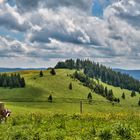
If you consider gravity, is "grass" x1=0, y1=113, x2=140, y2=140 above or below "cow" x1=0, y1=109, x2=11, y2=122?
above

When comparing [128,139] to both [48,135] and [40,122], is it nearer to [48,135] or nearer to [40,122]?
[48,135]

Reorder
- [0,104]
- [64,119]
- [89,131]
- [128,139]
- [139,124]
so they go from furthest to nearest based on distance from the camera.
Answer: [0,104], [64,119], [139,124], [89,131], [128,139]

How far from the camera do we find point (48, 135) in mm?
24891

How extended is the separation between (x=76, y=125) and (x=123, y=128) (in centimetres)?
686

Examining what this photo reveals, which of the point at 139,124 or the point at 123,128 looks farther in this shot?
the point at 139,124

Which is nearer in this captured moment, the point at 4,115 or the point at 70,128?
the point at 70,128

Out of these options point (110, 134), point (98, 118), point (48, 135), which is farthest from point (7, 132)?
point (98, 118)

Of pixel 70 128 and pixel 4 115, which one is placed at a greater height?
pixel 70 128

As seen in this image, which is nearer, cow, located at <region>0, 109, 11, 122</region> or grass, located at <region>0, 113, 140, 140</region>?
grass, located at <region>0, 113, 140, 140</region>

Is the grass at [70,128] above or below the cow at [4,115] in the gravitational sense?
above

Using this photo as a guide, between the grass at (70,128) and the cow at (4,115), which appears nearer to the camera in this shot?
the grass at (70,128)

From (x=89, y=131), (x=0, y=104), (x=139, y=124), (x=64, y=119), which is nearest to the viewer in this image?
(x=89, y=131)

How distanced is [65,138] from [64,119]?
9283 millimetres

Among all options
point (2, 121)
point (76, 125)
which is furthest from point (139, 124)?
point (2, 121)
